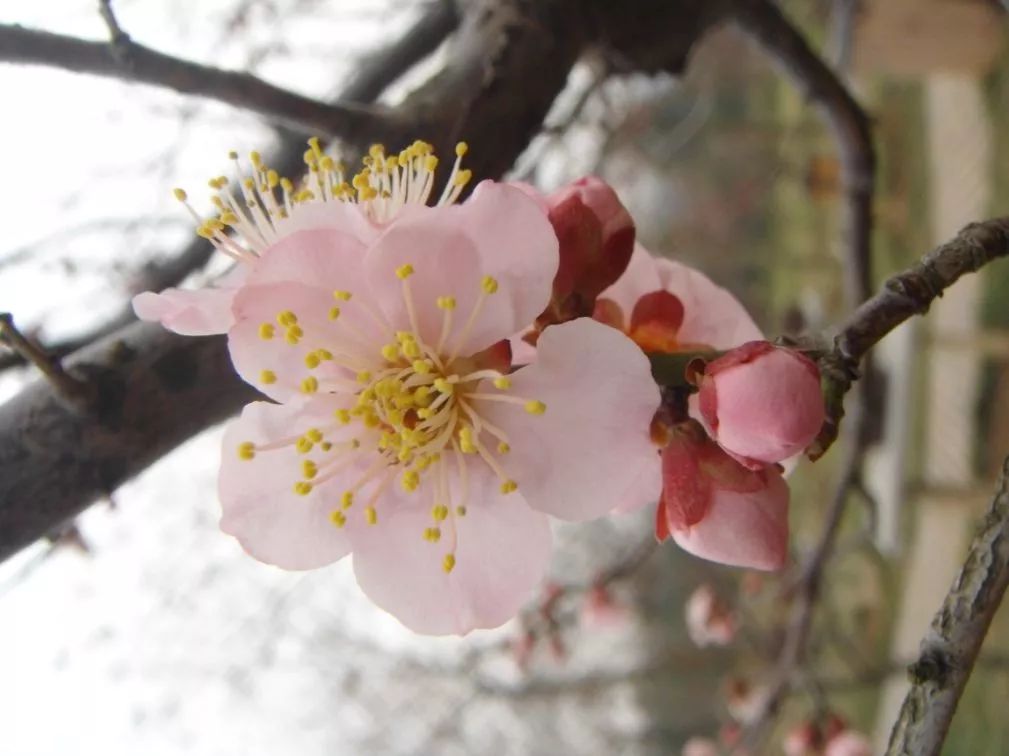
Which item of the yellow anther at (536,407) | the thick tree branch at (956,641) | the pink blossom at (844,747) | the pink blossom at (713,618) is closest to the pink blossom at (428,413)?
the yellow anther at (536,407)

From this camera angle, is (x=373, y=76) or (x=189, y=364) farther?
(x=373, y=76)

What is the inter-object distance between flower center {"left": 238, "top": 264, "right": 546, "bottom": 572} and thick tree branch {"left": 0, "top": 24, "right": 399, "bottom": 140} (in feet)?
0.64

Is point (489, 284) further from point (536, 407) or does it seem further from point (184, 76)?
point (184, 76)

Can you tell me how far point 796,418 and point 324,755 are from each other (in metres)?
2.41

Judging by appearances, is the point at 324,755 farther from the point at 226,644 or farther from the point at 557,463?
the point at 557,463

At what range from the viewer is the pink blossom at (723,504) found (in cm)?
38

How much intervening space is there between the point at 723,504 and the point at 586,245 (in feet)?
0.46

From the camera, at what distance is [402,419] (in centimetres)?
41

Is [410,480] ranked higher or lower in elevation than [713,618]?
higher

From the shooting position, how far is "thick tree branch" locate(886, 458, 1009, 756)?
32 cm

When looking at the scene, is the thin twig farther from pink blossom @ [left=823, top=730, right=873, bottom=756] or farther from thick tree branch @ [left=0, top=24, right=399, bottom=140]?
pink blossom @ [left=823, top=730, right=873, bottom=756]

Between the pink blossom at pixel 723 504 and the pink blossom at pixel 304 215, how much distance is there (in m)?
0.16

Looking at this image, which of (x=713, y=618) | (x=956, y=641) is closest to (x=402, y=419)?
(x=956, y=641)

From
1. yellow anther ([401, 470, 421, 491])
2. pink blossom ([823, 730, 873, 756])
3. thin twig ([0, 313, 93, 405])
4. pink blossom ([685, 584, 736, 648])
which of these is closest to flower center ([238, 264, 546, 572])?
yellow anther ([401, 470, 421, 491])
